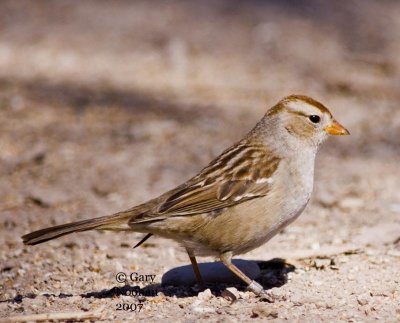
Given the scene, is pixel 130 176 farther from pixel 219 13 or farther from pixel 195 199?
pixel 219 13

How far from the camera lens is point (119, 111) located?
870cm

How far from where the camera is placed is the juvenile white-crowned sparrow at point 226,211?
496 centimetres

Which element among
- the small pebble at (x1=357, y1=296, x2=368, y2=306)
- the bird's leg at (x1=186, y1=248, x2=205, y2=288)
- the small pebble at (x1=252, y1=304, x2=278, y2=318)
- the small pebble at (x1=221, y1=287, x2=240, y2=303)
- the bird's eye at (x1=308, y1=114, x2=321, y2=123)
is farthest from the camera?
the bird's eye at (x1=308, y1=114, x2=321, y2=123)

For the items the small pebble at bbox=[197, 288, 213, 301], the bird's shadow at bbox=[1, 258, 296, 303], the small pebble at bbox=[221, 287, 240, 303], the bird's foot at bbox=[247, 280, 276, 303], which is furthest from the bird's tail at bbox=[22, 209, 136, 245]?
the bird's foot at bbox=[247, 280, 276, 303]

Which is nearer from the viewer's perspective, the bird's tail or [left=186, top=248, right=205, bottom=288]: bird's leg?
the bird's tail

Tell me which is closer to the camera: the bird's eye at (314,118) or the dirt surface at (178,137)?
the dirt surface at (178,137)

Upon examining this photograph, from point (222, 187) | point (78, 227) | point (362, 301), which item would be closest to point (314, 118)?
point (222, 187)

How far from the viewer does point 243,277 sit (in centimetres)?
501

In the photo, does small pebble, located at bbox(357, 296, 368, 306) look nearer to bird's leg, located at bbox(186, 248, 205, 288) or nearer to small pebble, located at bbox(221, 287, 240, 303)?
small pebble, located at bbox(221, 287, 240, 303)

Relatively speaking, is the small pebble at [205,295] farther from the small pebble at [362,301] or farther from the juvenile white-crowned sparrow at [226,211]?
the small pebble at [362,301]

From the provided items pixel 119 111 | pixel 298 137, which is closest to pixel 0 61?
pixel 119 111

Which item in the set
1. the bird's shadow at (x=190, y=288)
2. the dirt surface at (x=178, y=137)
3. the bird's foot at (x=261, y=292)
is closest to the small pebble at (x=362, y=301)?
the dirt surface at (x=178, y=137)

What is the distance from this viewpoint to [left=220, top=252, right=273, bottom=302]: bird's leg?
16.2 ft

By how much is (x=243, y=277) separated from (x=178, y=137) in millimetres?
3241
